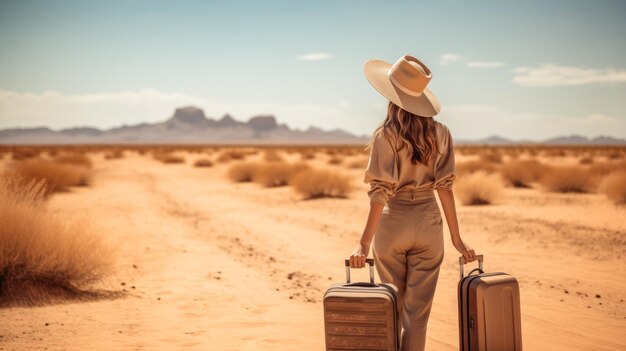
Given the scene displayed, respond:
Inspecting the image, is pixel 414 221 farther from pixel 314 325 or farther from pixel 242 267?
pixel 242 267

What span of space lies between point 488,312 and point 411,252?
1.72ft

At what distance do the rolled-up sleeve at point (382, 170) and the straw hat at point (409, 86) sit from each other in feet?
0.73

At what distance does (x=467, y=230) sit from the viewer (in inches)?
403

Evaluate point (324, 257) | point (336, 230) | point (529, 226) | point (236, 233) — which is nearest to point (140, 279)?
point (324, 257)

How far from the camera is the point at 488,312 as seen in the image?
304cm

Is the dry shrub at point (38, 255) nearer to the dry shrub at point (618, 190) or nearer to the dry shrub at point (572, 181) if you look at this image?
the dry shrub at point (618, 190)

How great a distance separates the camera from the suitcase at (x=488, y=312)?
9.93 feet

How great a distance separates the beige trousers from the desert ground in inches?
63.1

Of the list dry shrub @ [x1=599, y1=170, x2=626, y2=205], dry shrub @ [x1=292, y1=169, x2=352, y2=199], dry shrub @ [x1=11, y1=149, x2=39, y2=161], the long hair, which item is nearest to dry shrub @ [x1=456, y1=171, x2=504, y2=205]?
dry shrub @ [x1=599, y1=170, x2=626, y2=205]

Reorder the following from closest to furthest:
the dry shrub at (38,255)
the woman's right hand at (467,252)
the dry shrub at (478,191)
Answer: the woman's right hand at (467,252), the dry shrub at (38,255), the dry shrub at (478,191)

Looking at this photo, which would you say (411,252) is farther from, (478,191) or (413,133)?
(478,191)

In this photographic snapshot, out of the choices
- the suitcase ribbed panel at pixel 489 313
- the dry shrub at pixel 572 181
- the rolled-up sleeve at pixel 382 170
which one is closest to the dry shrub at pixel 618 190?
the dry shrub at pixel 572 181

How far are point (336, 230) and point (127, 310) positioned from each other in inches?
215

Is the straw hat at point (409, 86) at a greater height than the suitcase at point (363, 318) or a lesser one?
greater
